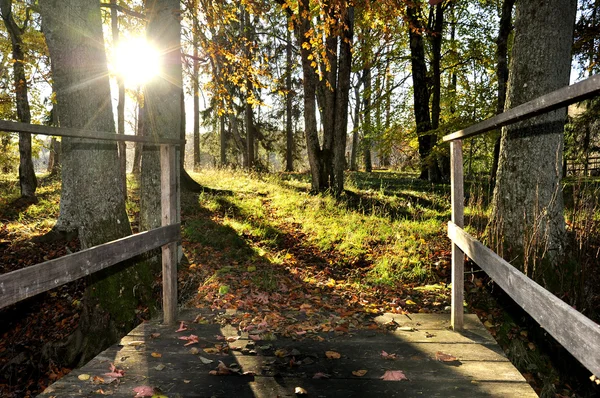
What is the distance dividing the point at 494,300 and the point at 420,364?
2.39 metres

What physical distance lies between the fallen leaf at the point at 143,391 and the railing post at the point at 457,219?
9.17 ft

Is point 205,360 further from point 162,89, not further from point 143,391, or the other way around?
point 162,89

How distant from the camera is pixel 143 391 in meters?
2.79

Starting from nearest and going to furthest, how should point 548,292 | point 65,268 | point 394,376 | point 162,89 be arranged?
point 548,292 < point 65,268 < point 394,376 < point 162,89

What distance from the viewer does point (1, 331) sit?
5898mm

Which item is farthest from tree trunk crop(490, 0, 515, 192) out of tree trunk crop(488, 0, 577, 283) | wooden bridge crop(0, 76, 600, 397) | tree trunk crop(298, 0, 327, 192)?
wooden bridge crop(0, 76, 600, 397)

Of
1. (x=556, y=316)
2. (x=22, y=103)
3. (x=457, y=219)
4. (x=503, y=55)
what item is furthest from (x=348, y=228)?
(x=22, y=103)

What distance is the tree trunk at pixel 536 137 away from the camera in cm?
495

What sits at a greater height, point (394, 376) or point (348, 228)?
point (348, 228)

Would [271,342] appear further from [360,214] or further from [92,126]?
[360,214]

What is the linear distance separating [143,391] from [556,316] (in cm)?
259

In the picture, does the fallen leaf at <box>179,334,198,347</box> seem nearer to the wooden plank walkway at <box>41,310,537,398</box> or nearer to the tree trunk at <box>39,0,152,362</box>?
the wooden plank walkway at <box>41,310,537,398</box>

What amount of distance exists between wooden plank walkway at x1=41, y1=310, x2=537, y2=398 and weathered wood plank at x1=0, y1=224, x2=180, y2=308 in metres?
0.91

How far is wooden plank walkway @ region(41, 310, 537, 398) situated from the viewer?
281 centimetres
